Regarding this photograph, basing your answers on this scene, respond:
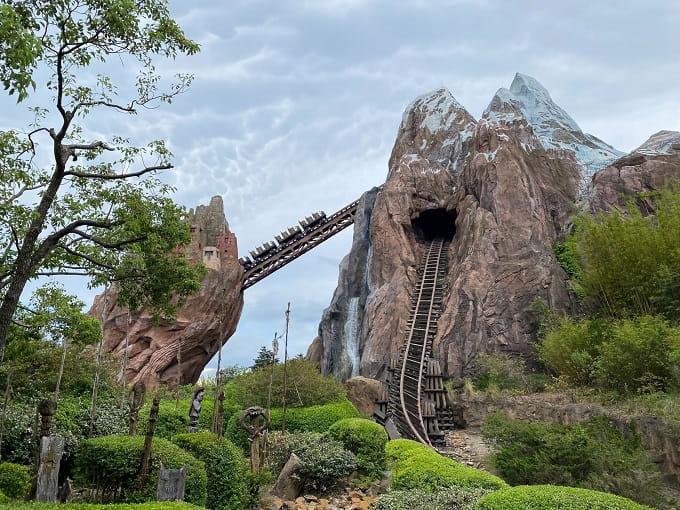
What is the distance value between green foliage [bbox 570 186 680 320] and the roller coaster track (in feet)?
52.7

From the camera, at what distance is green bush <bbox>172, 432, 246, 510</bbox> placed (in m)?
6.75

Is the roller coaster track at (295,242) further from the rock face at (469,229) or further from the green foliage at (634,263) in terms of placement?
the green foliage at (634,263)

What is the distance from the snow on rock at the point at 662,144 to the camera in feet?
67.3

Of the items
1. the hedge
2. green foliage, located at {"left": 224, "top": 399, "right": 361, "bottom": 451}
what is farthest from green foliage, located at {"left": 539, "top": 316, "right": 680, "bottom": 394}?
the hedge

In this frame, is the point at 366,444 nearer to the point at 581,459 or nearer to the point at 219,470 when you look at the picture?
the point at 219,470

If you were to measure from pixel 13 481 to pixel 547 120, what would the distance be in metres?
28.6

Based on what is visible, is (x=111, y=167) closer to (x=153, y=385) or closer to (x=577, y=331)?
(x=577, y=331)

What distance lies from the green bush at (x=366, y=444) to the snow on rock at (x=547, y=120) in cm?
1735

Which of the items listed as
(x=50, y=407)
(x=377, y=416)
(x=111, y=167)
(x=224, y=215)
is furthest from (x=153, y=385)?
(x=50, y=407)

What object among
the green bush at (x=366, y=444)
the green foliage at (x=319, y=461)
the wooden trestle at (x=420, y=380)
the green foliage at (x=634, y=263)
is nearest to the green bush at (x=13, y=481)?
the green foliage at (x=319, y=461)

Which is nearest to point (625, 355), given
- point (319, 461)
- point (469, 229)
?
point (319, 461)

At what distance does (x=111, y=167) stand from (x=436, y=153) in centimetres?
2006

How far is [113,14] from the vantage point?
649 cm

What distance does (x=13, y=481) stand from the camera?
6203mm
